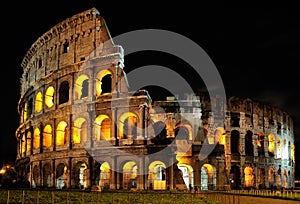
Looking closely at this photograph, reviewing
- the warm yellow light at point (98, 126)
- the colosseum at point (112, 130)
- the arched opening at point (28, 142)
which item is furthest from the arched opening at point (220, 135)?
the arched opening at point (28, 142)

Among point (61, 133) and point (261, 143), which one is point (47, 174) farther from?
point (261, 143)

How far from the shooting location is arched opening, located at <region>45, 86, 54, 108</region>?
3619 centimetres

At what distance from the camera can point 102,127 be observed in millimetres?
33844

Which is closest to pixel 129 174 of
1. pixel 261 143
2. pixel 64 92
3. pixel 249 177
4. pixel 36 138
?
pixel 64 92

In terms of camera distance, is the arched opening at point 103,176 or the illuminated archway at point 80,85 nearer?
the arched opening at point 103,176

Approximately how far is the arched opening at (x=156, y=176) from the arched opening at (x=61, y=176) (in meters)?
7.29

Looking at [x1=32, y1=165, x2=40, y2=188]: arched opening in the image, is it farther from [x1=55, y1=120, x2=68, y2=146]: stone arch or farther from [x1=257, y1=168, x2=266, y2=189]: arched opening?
[x1=257, y1=168, x2=266, y2=189]: arched opening

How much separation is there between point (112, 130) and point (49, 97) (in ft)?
28.0

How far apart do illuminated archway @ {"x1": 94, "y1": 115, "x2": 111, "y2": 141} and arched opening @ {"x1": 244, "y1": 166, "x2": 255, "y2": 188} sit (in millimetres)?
14833

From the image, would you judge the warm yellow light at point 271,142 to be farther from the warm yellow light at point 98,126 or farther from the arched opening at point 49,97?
the arched opening at point 49,97

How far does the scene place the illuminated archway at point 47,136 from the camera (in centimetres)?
3528

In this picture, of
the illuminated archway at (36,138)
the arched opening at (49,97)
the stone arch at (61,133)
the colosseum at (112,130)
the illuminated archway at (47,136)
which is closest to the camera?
the colosseum at (112,130)

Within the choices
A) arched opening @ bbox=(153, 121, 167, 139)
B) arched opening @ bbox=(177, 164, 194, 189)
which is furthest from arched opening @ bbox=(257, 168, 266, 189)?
arched opening @ bbox=(153, 121, 167, 139)

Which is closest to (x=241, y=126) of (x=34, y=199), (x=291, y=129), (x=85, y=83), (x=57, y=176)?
(x=291, y=129)
